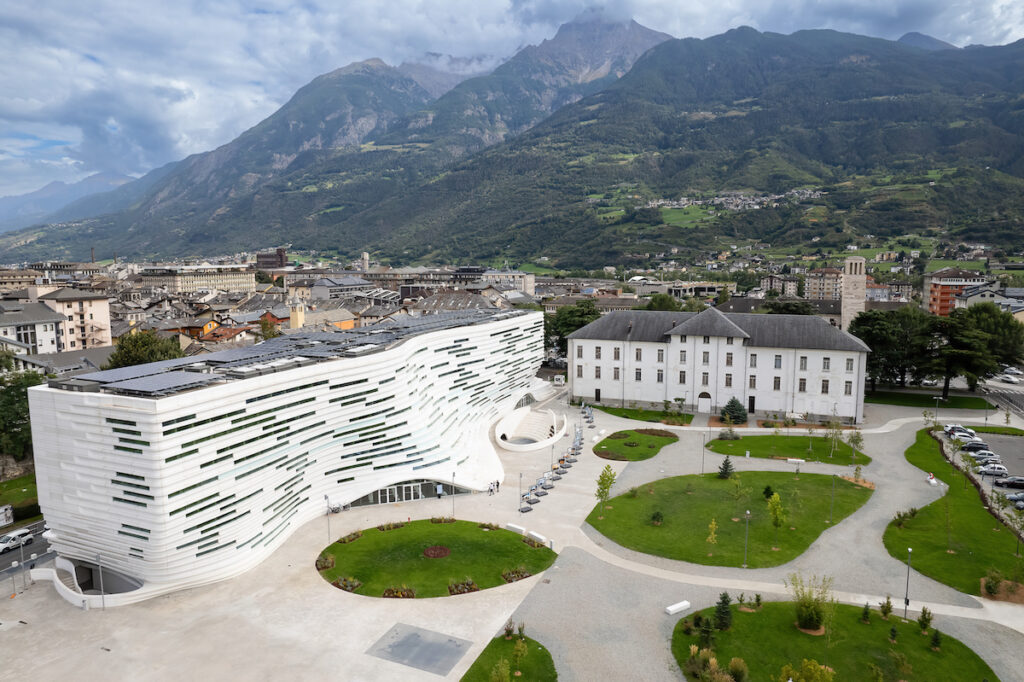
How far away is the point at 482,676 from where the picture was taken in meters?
28.3

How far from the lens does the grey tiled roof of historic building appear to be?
239ft

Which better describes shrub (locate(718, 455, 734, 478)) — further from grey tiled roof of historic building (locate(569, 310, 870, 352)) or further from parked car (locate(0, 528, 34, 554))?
parked car (locate(0, 528, 34, 554))

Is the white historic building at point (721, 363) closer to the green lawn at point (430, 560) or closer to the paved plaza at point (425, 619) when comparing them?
the paved plaza at point (425, 619)

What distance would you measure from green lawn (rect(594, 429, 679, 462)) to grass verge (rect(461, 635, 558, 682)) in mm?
31963

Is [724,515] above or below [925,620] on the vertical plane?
below

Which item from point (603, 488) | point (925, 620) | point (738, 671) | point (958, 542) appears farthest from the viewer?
point (603, 488)

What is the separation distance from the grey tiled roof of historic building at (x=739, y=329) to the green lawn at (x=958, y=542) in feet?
79.9

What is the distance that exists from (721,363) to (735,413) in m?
6.76

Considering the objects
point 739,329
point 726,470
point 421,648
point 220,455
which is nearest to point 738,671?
point 421,648

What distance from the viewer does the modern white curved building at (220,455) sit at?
33625mm

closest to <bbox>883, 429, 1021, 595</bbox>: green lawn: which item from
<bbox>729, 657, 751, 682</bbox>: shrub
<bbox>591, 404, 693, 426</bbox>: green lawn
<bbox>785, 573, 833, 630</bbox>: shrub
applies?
<bbox>785, 573, 833, 630</bbox>: shrub

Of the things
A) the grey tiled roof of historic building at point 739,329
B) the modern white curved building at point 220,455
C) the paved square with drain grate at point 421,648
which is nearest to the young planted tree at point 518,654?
the paved square with drain grate at point 421,648

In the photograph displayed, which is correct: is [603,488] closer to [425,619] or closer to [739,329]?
[425,619]

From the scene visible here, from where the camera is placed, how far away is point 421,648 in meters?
30.5
